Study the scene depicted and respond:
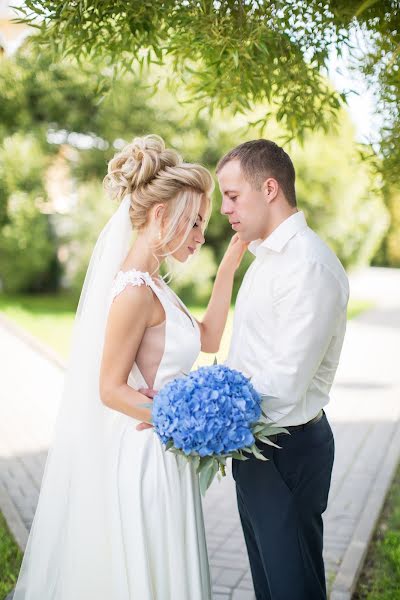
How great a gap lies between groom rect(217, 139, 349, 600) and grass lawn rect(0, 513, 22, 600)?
84.7 inches

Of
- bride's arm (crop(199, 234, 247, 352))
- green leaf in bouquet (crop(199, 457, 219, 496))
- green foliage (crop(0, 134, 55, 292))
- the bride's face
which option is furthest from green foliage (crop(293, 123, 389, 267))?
green leaf in bouquet (crop(199, 457, 219, 496))

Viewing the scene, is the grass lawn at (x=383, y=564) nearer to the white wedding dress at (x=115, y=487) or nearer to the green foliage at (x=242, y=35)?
the white wedding dress at (x=115, y=487)

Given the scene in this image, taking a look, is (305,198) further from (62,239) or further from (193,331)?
(193,331)

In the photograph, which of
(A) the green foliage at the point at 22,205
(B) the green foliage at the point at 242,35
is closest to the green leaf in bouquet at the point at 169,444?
(B) the green foliage at the point at 242,35

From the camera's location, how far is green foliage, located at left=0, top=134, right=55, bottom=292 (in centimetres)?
2131

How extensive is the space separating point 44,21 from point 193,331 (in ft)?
6.82

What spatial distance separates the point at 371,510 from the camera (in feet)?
20.2

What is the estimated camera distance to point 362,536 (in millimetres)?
5570

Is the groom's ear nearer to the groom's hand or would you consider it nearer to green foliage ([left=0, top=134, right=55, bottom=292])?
the groom's hand

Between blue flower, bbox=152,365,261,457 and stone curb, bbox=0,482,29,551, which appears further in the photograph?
stone curb, bbox=0,482,29,551

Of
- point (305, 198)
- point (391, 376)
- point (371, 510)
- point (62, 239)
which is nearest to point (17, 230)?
point (62, 239)

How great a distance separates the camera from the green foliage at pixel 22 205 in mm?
21312

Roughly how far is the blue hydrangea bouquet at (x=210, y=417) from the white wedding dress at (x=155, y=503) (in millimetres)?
463

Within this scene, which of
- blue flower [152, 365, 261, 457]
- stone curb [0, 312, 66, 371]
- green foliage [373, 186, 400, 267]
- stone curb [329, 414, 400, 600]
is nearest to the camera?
blue flower [152, 365, 261, 457]
